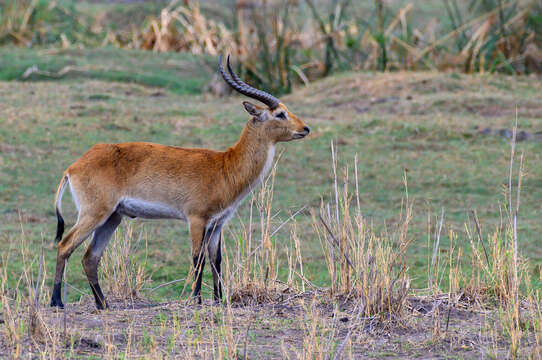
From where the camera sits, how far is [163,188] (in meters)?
5.63

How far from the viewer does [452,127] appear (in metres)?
11.3

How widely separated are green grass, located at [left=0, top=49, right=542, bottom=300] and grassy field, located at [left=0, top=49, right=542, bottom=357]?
2 centimetres

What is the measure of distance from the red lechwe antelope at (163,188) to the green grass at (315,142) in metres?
0.90

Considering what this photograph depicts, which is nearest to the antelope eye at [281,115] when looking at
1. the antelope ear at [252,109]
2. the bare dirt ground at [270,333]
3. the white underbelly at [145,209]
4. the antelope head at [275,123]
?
the antelope head at [275,123]

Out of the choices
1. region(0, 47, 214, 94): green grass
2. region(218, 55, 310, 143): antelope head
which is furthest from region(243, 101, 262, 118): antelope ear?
region(0, 47, 214, 94): green grass

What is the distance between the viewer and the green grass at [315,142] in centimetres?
801

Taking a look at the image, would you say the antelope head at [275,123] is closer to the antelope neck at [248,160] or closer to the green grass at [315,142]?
the antelope neck at [248,160]

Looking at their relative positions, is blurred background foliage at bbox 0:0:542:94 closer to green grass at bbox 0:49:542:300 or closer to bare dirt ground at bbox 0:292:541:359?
green grass at bbox 0:49:542:300

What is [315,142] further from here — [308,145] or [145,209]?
[145,209]

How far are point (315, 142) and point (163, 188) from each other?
18.0 ft

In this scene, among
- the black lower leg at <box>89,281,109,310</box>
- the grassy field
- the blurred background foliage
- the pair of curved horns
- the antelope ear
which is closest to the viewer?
the black lower leg at <box>89,281,109,310</box>

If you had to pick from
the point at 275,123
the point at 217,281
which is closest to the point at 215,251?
the point at 217,281

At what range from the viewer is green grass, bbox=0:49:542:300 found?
801cm

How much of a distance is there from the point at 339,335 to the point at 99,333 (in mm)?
1285
